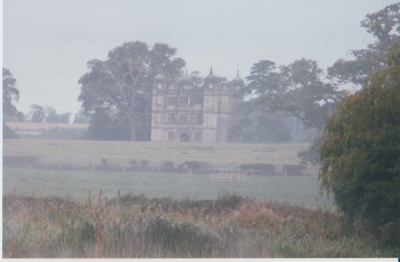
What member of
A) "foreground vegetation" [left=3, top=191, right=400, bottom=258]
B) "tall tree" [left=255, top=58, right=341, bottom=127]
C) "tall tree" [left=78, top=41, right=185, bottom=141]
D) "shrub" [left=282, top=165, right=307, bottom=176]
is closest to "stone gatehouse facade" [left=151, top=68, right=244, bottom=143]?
"tall tree" [left=78, top=41, right=185, bottom=141]

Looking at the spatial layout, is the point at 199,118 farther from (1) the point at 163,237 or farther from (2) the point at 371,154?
(2) the point at 371,154

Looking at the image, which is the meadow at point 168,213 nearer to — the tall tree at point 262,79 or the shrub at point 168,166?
the shrub at point 168,166

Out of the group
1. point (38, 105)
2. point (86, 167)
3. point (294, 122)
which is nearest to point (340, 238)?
point (294, 122)

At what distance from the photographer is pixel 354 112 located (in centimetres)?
575

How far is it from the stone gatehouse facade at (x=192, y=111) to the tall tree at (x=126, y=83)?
9.7 inches

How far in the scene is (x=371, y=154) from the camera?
17.4 feet

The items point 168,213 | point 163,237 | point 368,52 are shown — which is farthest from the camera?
point 368,52

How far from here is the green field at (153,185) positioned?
8.98m

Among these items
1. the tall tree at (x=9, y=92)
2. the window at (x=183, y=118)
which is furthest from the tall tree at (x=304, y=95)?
the tall tree at (x=9, y=92)

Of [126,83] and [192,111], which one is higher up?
[126,83]

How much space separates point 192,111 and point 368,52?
15.6 ft

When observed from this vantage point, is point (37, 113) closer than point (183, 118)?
Yes

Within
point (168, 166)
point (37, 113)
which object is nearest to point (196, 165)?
point (168, 166)

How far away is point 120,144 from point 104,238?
5.09 metres
